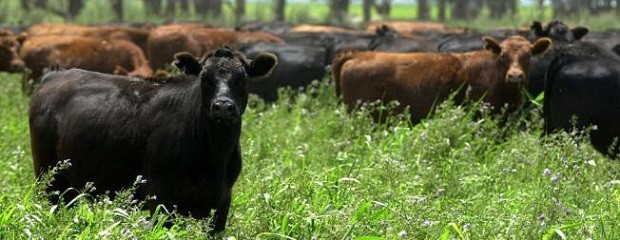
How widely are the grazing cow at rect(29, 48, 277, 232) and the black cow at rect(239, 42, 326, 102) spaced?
265 inches

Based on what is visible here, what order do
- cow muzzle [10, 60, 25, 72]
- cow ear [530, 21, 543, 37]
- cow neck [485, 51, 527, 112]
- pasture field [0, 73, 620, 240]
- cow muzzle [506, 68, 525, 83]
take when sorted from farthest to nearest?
1. cow muzzle [10, 60, 25, 72]
2. cow ear [530, 21, 543, 37]
3. cow neck [485, 51, 527, 112]
4. cow muzzle [506, 68, 525, 83]
5. pasture field [0, 73, 620, 240]

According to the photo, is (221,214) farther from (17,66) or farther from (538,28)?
(17,66)

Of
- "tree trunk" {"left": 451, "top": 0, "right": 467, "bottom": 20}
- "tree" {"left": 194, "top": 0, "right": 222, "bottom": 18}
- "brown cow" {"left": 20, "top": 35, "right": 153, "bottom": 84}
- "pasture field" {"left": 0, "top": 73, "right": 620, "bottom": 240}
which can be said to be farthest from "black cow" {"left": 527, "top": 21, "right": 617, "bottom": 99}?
"tree trunk" {"left": 451, "top": 0, "right": 467, "bottom": 20}

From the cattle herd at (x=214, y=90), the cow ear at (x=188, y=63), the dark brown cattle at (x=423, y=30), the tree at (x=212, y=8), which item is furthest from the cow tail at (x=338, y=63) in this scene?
the tree at (x=212, y=8)

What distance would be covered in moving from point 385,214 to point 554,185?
0.93 m

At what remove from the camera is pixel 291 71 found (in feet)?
42.8

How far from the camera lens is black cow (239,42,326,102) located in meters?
12.9

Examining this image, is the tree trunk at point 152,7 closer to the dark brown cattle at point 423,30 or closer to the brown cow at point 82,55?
the dark brown cattle at point 423,30

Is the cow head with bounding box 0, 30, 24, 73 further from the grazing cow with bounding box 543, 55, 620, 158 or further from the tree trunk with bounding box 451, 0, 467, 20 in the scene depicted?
the tree trunk with bounding box 451, 0, 467, 20

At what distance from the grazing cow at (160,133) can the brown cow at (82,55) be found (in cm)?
713

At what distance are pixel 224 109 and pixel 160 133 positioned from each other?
0.57 m

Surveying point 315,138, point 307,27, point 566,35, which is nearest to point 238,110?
point 315,138

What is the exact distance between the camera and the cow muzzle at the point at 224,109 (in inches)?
204

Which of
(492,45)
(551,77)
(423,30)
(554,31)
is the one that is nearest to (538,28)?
(554,31)
